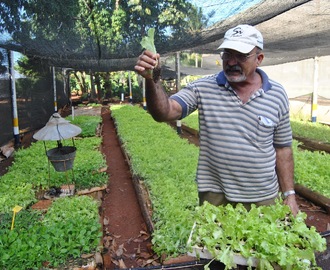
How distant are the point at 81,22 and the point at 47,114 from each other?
26.6 feet

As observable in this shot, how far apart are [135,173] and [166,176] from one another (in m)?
0.83

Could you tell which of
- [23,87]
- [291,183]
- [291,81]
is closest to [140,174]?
[291,183]

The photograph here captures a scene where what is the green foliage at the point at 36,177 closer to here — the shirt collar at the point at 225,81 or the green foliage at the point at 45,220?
the green foliage at the point at 45,220

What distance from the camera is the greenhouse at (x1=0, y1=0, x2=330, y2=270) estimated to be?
6.04 feet

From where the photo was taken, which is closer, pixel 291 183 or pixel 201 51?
pixel 291 183

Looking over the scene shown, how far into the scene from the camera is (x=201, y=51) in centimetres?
1024

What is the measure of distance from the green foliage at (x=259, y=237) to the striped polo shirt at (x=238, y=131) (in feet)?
1.18

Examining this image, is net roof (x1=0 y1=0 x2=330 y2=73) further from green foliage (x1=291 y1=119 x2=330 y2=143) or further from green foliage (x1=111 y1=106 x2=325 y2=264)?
green foliage (x1=111 y1=106 x2=325 y2=264)

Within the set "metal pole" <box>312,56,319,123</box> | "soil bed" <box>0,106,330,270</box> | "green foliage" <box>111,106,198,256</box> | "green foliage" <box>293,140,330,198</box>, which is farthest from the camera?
"metal pole" <box>312,56,319,123</box>

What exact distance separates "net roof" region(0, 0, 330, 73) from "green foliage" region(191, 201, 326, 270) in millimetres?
4698

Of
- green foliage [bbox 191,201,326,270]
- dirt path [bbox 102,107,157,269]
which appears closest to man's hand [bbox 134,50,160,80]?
green foliage [bbox 191,201,326,270]

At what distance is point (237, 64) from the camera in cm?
219

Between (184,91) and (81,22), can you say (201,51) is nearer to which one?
(81,22)

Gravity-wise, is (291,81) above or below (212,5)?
below
